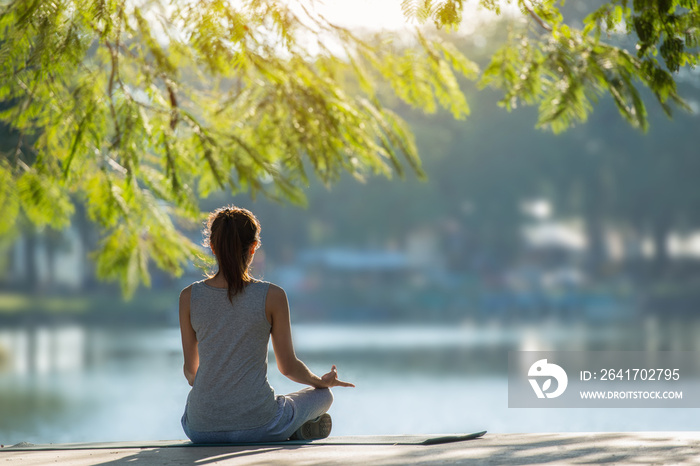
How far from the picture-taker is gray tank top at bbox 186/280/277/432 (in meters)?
3.47

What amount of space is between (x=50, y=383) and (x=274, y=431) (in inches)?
430

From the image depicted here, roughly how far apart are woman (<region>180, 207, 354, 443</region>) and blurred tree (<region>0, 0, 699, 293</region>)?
1.47 meters

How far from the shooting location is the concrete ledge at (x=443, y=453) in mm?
3225

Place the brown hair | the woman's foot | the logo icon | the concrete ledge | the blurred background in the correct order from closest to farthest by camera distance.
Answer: the concrete ledge
the brown hair
the woman's foot
the logo icon
the blurred background

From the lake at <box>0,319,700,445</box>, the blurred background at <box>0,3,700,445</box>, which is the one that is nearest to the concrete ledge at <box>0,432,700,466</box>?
the lake at <box>0,319,700,445</box>

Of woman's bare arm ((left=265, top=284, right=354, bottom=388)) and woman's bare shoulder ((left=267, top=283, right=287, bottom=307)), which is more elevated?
woman's bare shoulder ((left=267, top=283, right=287, bottom=307))

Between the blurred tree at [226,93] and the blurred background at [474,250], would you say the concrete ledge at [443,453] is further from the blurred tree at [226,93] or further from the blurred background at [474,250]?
the blurred background at [474,250]

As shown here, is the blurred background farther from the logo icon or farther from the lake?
the logo icon

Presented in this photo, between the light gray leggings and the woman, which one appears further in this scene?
the light gray leggings

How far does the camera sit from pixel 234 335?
3469mm

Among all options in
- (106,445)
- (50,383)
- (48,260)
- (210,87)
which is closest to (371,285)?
(48,260)

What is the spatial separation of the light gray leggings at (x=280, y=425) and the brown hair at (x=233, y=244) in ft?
1.73

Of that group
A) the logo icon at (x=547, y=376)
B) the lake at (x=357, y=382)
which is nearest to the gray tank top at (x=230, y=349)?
the lake at (x=357, y=382)

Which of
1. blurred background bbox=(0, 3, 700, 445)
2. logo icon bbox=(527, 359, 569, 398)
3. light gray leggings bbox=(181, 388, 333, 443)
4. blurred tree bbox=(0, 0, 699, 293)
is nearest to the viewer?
light gray leggings bbox=(181, 388, 333, 443)
